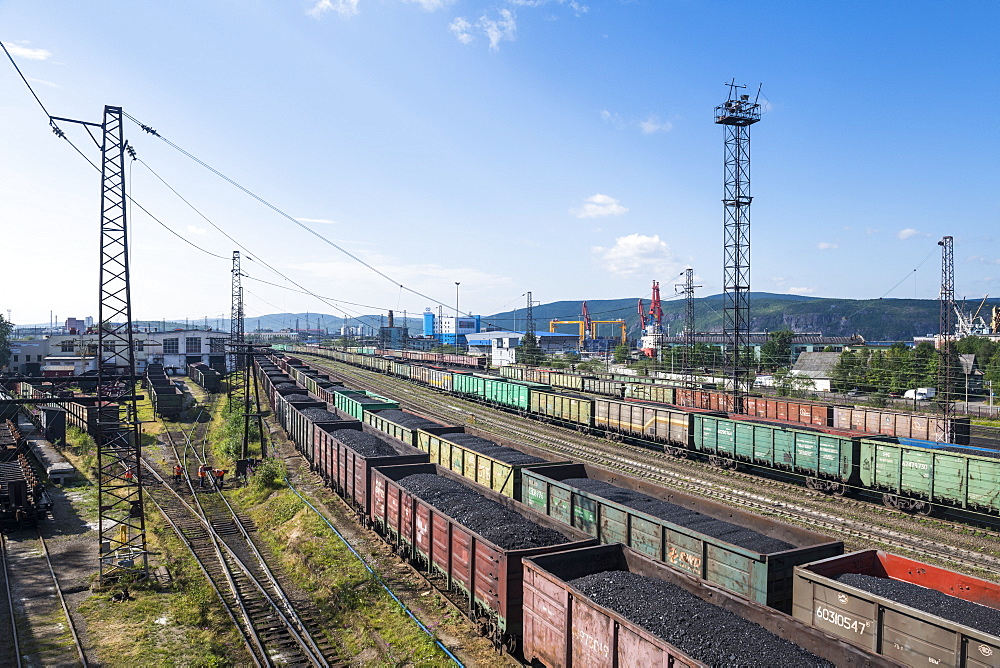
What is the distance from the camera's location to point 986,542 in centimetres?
1794

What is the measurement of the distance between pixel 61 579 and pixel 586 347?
17518 centimetres

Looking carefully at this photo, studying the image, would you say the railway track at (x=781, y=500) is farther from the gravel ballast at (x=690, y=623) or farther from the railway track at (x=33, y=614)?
the railway track at (x=33, y=614)

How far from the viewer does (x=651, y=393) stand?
47625 millimetres

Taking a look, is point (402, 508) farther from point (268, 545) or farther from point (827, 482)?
point (827, 482)

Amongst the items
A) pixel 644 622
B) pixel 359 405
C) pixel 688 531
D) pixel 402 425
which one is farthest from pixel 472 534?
pixel 359 405

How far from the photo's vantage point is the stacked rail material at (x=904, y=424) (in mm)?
30500

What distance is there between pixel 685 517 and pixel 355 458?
1097cm

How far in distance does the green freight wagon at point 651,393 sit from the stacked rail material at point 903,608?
3548cm

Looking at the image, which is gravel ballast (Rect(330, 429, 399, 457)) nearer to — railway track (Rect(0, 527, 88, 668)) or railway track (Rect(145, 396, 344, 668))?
railway track (Rect(145, 396, 344, 668))

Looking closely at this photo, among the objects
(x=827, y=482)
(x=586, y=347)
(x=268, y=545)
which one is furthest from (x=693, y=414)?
(x=586, y=347)

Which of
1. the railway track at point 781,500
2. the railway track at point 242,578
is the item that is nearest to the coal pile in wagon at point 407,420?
the railway track at point 242,578

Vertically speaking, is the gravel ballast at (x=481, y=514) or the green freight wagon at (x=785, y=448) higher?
the gravel ballast at (x=481, y=514)

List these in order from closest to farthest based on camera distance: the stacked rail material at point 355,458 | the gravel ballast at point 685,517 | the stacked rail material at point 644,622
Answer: the stacked rail material at point 644,622, the gravel ballast at point 685,517, the stacked rail material at point 355,458

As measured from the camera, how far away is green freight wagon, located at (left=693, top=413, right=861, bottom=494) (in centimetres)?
2258
